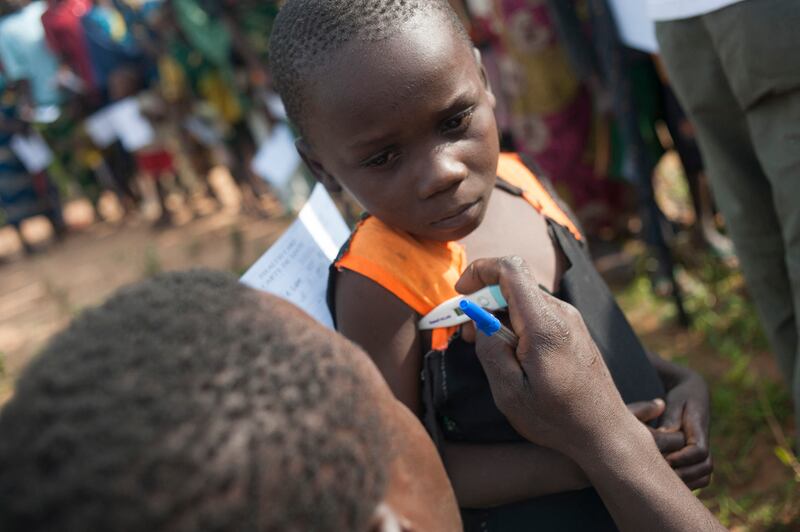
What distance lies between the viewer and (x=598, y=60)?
11.4ft

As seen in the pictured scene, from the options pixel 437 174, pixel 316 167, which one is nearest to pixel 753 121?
pixel 437 174

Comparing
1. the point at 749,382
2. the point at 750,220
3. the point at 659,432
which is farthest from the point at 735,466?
the point at 659,432

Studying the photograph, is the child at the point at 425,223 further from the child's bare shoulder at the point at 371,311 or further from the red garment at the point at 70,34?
the red garment at the point at 70,34

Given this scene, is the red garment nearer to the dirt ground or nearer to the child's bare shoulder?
the dirt ground

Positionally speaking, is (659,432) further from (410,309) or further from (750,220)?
(750,220)

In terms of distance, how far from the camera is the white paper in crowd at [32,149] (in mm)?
7844

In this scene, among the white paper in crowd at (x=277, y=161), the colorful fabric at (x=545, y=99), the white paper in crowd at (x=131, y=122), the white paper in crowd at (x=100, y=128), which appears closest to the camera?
the colorful fabric at (x=545, y=99)

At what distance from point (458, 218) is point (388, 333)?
247mm

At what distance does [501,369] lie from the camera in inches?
43.8

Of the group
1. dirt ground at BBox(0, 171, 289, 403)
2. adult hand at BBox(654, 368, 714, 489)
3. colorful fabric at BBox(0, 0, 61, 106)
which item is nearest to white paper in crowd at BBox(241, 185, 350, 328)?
adult hand at BBox(654, 368, 714, 489)

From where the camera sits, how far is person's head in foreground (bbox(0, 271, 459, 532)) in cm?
63

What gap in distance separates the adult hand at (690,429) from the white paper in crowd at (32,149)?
779 cm

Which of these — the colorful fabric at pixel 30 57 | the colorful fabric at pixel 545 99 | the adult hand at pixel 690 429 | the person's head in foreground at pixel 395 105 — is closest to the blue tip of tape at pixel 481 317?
the person's head in foreground at pixel 395 105

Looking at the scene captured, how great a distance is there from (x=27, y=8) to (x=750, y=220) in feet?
27.9
